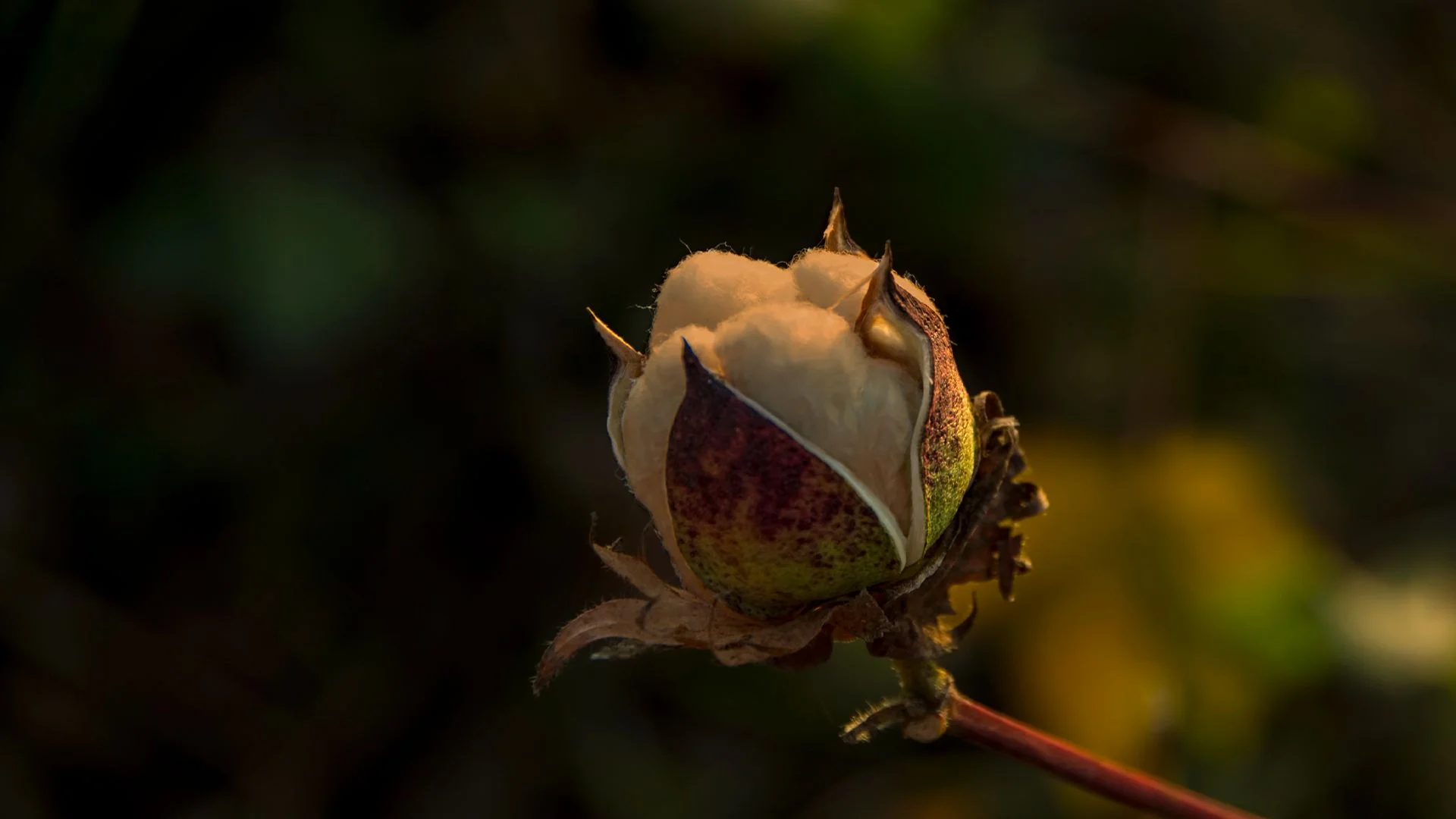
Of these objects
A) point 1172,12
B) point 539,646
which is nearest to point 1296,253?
point 1172,12

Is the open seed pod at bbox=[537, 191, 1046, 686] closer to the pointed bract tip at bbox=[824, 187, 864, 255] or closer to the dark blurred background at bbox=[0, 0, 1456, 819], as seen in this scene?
the pointed bract tip at bbox=[824, 187, 864, 255]

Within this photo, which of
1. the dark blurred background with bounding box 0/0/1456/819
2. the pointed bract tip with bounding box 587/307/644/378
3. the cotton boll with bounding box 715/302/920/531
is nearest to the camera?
the cotton boll with bounding box 715/302/920/531

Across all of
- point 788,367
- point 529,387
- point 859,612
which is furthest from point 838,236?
point 529,387

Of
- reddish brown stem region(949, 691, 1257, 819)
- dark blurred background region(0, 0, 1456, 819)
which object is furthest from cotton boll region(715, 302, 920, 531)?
dark blurred background region(0, 0, 1456, 819)

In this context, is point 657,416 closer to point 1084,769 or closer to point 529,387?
point 1084,769

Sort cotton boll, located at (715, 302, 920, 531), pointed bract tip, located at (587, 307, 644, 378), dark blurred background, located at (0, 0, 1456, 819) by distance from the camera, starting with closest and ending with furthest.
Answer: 1. cotton boll, located at (715, 302, 920, 531)
2. pointed bract tip, located at (587, 307, 644, 378)
3. dark blurred background, located at (0, 0, 1456, 819)

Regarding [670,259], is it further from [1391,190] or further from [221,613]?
[1391,190]

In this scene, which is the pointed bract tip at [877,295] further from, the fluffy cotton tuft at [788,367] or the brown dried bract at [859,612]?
the brown dried bract at [859,612]
